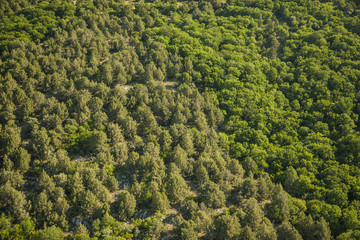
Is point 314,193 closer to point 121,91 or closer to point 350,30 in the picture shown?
point 121,91

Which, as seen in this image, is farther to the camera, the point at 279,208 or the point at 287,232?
the point at 279,208

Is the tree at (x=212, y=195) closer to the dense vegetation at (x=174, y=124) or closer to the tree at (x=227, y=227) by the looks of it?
the dense vegetation at (x=174, y=124)

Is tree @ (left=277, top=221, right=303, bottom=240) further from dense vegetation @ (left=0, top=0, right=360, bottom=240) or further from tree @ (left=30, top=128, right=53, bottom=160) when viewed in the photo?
tree @ (left=30, top=128, right=53, bottom=160)

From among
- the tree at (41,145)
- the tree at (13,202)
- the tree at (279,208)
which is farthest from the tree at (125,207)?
the tree at (279,208)

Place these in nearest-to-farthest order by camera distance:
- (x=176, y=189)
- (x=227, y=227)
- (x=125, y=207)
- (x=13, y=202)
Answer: (x=227, y=227) < (x=13, y=202) < (x=125, y=207) < (x=176, y=189)

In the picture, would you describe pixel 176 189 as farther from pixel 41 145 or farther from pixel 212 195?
pixel 41 145

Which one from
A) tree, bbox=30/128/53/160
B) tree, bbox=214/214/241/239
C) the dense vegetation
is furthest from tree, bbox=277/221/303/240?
tree, bbox=30/128/53/160

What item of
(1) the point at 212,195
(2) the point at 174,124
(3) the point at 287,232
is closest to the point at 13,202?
(1) the point at 212,195

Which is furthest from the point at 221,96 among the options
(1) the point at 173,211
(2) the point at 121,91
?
(1) the point at 173,211
